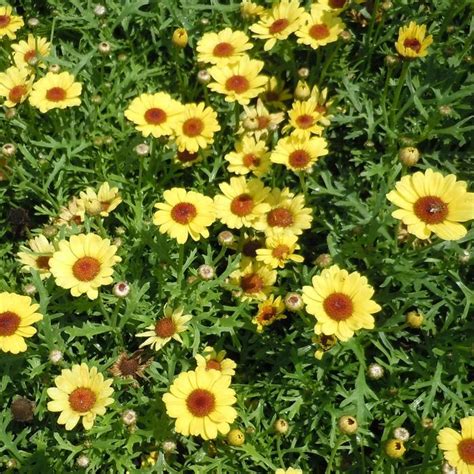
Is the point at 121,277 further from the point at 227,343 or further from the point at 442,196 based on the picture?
the point at 442,196

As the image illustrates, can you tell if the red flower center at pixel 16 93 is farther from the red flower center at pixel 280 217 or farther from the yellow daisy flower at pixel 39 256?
the red flower center at pixel 280 217

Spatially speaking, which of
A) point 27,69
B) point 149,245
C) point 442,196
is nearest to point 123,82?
point 27,69

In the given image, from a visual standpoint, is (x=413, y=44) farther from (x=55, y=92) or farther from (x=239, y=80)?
(x=55, y=92)

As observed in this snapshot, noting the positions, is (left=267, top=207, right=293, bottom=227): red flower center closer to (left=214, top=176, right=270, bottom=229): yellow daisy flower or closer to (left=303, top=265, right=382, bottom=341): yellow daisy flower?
(left=214, top=176, right=270, bottom=229): yellow daisy flower

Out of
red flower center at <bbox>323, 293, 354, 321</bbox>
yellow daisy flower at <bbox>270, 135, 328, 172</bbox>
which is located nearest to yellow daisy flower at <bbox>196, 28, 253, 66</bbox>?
yellow daisy flower at <bbox>270, 135, 328, 172</bbox>

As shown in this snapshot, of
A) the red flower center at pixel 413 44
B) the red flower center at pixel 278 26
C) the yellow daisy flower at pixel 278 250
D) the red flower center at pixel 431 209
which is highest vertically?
the red flower center at pixel 413 44

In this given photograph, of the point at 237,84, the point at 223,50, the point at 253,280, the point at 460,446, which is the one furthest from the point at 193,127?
the point at 460,446

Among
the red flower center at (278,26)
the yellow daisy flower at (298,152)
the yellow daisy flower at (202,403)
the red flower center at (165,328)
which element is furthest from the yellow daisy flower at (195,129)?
the yellow daisy flower at (202,403)
